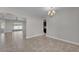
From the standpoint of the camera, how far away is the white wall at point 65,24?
2.23 metres

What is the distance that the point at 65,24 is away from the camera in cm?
231

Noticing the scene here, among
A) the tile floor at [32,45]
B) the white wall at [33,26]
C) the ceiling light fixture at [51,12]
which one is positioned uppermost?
the ceiling light fixture at [51,12]

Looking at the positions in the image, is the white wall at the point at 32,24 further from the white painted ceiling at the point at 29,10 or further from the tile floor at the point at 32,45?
the tile floor at the point at 32,45

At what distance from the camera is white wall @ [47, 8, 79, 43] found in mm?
2234

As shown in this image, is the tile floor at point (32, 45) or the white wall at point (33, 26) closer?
the tile floor at point (32, 45)

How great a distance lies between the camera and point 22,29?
235 cm

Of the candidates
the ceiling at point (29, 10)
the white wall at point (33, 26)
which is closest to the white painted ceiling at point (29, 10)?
the ceiling at point (29, 10)

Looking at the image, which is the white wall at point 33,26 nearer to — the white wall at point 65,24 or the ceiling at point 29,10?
the ceiling at point 29,10

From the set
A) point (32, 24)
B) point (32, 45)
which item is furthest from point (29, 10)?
point (32, 45)

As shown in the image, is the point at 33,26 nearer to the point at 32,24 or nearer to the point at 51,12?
the point at 32,24

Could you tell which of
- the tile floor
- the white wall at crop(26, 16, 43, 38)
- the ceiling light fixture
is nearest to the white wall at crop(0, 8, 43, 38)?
the white wall at crop(26, 16, 43, 38)

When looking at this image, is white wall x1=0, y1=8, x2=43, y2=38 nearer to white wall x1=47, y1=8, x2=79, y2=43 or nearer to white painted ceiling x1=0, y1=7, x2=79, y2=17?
white painted ceiling x1=0, y1=7, x2=79, y2=17

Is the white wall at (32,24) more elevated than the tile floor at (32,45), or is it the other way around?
the white wall at (32,24)
